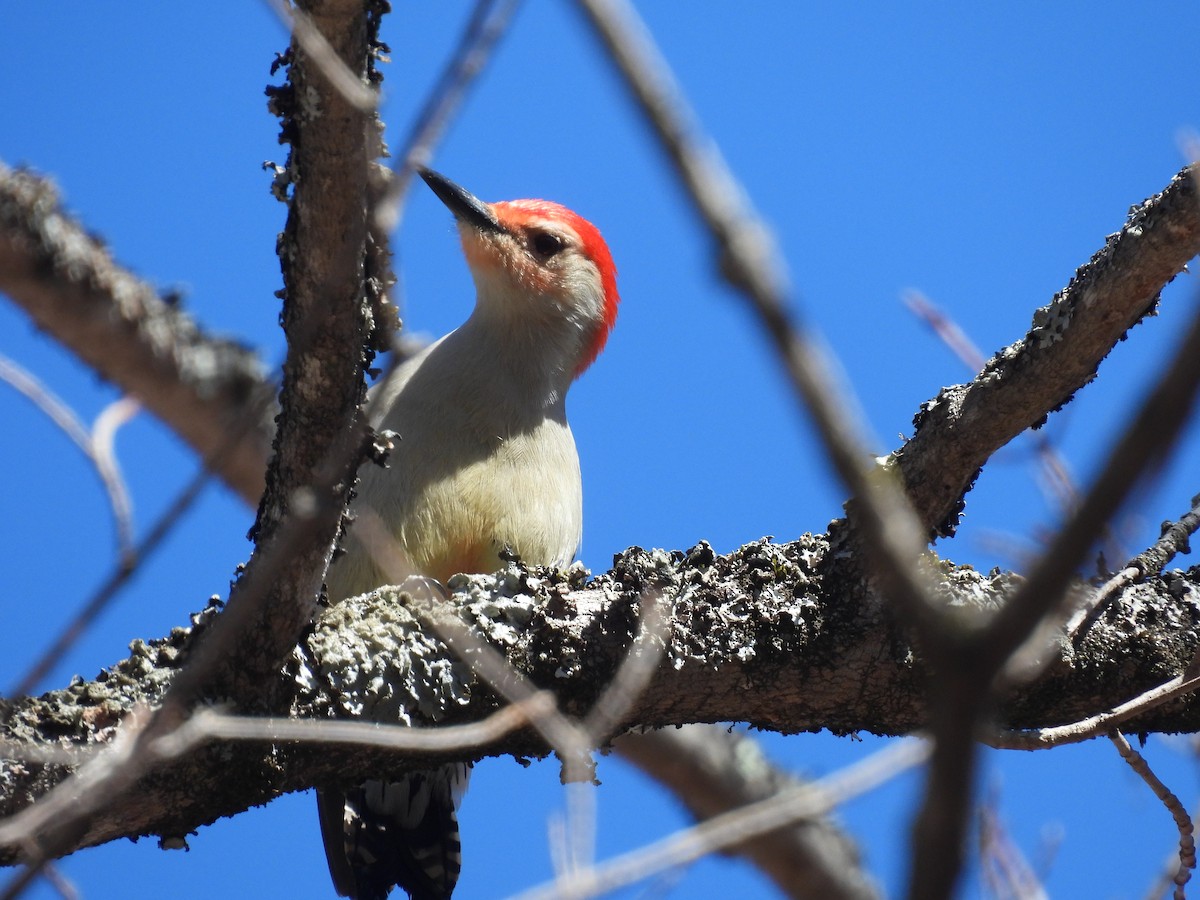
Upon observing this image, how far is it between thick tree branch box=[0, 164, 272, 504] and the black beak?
1245mm

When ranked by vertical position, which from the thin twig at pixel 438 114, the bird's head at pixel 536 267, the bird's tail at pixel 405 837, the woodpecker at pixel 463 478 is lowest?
the thin twig at pixel 438 114

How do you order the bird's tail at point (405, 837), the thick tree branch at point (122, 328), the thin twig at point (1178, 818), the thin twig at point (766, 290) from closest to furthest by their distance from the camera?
the thin twig at point (766, 290), the thin twig at point (1178, 818), the bird's tail at point (405, 837), the thick tree branch at point (122, 328)

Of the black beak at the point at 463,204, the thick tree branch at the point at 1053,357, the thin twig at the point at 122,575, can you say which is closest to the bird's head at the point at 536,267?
the black beak at the point at 463,204

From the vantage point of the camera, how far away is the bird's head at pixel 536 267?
5.47 meters

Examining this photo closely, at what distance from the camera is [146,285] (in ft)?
18.8

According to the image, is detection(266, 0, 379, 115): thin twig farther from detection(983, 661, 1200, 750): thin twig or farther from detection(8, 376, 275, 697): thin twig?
detection(983, 661, 1200, 750): thin twig

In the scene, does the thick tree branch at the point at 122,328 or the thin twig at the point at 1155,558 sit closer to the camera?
the thin twig at the point at 1155,558

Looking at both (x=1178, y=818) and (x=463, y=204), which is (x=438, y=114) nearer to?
(x=1178, y=818)

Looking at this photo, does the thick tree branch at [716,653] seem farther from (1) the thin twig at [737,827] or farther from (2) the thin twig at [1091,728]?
(1) the thin twig at [737,827]

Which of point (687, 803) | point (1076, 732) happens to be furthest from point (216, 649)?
point (687, 803)

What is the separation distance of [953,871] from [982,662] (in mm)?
163

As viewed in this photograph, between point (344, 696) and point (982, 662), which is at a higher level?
point (344, 696)

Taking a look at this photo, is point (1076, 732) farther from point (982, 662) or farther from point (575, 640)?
point (982, 662)

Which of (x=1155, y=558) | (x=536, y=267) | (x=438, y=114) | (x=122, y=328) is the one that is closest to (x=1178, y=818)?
(x=1155, y=558)
